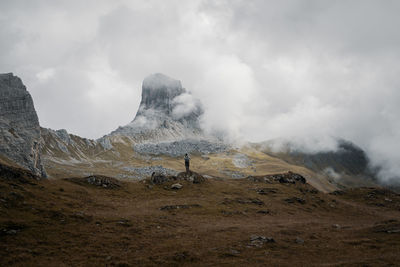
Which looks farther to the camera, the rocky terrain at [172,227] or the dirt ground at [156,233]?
the rocky terrain at [172,227]

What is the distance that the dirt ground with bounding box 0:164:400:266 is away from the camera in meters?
20.4

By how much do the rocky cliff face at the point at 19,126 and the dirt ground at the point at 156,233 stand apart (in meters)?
45.4

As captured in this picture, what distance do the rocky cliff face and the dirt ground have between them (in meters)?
45.4

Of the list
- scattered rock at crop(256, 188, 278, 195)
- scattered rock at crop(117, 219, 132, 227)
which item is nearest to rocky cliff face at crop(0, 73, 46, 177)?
scattered rock at crop(117, 219, 132, 227)

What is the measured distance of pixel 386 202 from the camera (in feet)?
229

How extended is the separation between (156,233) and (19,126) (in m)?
94.6

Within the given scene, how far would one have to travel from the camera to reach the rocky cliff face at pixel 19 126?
81188 millimetres

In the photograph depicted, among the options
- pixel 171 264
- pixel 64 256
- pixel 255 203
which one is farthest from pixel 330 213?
pixel 64 256

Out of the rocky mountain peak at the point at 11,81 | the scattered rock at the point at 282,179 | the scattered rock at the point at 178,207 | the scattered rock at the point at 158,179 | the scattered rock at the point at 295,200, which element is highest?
the rocky mountain peak at the point at 11,81

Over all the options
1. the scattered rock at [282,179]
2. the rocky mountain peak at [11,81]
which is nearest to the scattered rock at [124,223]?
the scattered rock at [282,179]

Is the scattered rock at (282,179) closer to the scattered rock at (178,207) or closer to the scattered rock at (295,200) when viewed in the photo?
the scattered rock at (295,200)

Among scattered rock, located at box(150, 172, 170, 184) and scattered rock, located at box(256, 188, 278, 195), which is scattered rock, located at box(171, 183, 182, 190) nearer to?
scattered rock, located at box(150, 172, 170, 184)

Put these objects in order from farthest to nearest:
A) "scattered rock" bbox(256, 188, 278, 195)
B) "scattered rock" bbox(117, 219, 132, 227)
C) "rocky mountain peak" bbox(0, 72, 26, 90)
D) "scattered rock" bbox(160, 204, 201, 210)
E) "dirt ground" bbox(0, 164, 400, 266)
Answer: "rocky mountain peak" bbox(0, 72, 26, 90) < "scattered rock" bbox(256, 188, 278, 195) < "scattered rock" bbox(160, 204, 201, 210) < "scattered rock" bbox(117, 219, 132, 227) < "dirt ground" bbox(0, 164, 400, 266)

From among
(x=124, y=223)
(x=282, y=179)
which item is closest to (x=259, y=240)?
(x=124, y=223)
